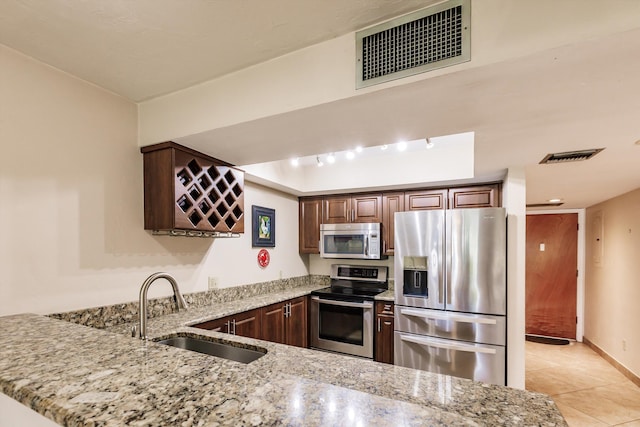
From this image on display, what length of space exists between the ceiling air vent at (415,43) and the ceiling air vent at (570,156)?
60.0 inches

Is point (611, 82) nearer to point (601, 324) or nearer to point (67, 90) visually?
point (67, 90)

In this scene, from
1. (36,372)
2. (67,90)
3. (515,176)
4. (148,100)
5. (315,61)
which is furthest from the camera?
Answer: (515,176)

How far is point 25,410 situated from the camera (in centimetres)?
104

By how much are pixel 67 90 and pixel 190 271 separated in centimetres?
148

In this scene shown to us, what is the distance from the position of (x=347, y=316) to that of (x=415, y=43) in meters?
2.87

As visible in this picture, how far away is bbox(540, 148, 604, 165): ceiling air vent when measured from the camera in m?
2.13

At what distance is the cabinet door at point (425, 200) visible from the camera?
353cm

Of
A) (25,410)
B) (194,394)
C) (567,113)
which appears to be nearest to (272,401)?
(194,394)

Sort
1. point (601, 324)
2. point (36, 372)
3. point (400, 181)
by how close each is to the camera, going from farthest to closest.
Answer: point (601, 324)
point (400, 181)
point (36, 372)

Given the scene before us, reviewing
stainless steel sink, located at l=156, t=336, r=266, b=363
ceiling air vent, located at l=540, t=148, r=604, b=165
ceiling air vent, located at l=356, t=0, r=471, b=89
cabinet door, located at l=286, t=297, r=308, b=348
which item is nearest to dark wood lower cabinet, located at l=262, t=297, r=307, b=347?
cabinet door, located at l=286, t=297, r=308, b=348

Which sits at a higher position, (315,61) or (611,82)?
(315,61)

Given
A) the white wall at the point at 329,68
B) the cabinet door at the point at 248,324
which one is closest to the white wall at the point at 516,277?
the white wall at the point at 329,68

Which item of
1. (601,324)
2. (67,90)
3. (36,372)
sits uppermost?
(67,90)

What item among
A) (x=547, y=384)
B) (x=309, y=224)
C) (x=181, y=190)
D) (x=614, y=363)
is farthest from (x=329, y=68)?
(x=614, y=363)
